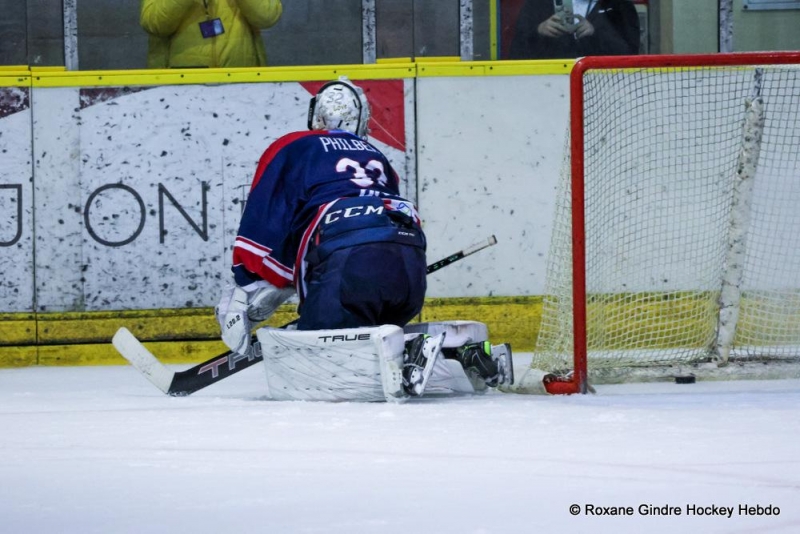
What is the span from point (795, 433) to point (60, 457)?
5.25 feet

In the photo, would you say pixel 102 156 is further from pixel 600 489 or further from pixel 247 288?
pixel 600 489

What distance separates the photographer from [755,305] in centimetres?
455

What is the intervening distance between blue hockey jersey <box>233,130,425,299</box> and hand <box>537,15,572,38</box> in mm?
2148

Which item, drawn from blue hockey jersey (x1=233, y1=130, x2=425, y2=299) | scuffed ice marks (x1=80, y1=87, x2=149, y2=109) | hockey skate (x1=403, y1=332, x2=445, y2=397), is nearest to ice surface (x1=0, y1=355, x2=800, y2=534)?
hockey skate (x1=403, y1=332, x2=445, y2=397)

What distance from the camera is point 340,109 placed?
4160 millimetres

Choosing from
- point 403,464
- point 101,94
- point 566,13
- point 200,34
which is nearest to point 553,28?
point 566,13

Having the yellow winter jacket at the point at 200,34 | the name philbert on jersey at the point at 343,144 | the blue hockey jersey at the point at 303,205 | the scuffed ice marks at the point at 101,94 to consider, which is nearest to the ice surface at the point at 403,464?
the blue hockey jersey at the point at 303,205

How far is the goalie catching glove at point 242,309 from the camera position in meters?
3.96

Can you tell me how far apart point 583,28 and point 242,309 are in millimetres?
2660

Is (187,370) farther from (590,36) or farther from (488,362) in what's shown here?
(590,36)

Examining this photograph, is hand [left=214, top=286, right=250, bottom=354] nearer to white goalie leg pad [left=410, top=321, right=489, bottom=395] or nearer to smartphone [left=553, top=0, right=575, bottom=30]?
white goalie leg pad [left=410, top=321, right=489, bottom=395]

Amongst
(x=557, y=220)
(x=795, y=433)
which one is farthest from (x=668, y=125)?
(x=795, y=433)

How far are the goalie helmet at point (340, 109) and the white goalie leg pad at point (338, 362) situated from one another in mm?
739

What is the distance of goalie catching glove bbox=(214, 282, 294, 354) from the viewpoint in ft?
13.0
